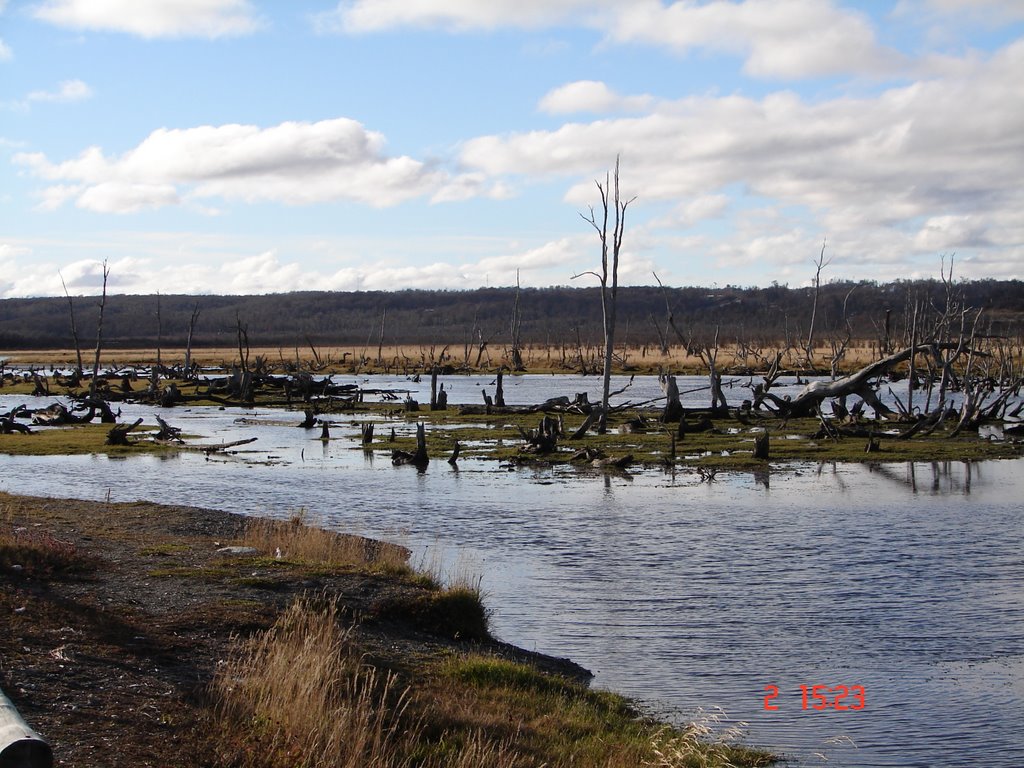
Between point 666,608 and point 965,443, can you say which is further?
point 965,443

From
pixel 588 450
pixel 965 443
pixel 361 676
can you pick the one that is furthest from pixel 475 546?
pixel 965 443

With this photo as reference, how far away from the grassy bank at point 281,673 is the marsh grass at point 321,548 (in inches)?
4.8

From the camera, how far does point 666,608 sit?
15930 mm

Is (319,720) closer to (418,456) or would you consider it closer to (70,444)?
(418,456)

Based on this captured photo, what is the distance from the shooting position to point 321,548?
56.7 feet

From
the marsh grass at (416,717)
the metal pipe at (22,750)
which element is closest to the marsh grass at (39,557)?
the marsh grass at (416,717)

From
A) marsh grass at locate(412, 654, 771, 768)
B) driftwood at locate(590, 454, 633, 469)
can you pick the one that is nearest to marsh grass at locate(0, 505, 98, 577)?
marsh grass at locate(412, 654, 771, 768)

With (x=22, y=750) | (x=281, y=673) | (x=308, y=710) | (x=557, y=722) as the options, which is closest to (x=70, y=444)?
(x=281, y=673)

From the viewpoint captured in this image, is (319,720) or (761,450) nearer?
(319,720)

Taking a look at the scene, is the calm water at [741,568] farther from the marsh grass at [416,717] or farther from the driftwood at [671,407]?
the driftwood at [671,407]

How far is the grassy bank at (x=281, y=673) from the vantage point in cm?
836

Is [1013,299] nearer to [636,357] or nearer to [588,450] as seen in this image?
[636,357]

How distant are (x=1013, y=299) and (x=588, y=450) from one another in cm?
16535

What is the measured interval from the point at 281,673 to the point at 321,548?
8.02 m
